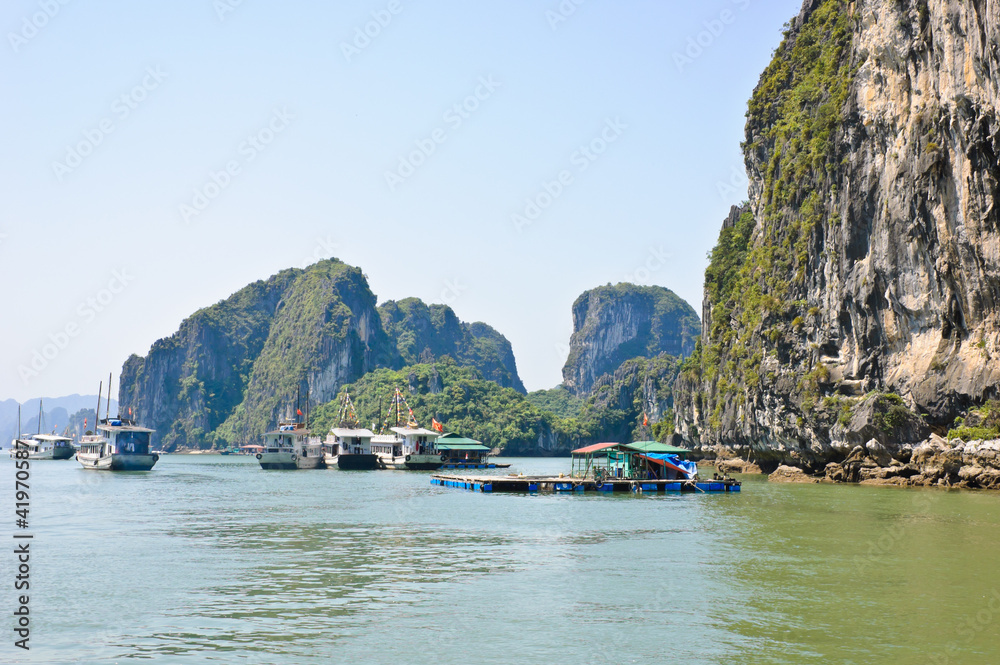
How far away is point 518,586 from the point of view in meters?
21.2

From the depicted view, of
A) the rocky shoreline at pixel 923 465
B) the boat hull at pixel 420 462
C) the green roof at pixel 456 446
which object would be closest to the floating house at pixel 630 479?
the rocky shoreline at pixel 923 465

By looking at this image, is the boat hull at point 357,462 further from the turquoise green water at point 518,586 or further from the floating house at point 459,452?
the turquoise green water at point 518,586

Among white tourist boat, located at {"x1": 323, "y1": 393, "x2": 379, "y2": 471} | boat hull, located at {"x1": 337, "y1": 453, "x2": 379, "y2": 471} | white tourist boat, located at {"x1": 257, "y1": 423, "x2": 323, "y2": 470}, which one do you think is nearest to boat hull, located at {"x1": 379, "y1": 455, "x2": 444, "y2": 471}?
boat hull, located at {"x1": 337, "y1": 453, "x2": 379, "y2": 471}

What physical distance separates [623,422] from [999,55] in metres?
155

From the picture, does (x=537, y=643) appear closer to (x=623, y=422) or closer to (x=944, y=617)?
(x=944, y=617)

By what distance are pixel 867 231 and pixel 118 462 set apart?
64.2 m

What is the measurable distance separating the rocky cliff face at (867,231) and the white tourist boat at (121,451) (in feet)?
177

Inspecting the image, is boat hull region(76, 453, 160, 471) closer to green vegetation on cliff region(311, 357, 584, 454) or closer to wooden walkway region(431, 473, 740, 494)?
wooden walkway region(431, 473, 740, 494)

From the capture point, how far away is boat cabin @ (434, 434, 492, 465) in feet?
283

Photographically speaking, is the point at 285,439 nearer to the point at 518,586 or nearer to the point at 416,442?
the point at 416,442

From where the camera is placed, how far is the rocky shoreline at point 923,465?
46.9 m

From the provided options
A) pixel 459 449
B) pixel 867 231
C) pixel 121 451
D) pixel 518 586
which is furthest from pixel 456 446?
pixel 518 586

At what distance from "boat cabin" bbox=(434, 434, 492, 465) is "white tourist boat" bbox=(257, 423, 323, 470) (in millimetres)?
13514

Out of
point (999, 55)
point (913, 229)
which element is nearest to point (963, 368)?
point (913, 229)
